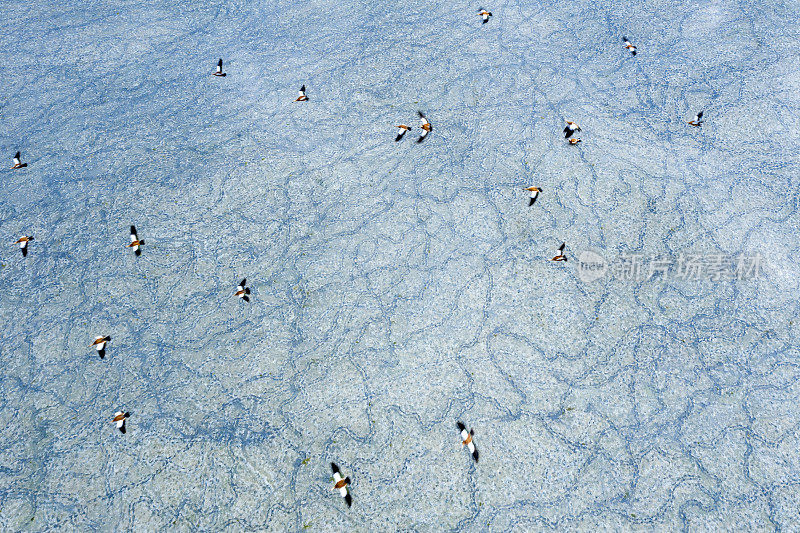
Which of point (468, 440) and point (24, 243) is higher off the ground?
point (24, 243)

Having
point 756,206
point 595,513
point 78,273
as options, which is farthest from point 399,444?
point 756,206

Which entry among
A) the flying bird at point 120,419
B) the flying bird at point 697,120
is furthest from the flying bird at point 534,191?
the flying bird at point 120,419

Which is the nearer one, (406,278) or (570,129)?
(406,278)

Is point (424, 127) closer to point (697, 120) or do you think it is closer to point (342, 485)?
point (697, 120)

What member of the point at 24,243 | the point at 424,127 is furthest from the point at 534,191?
the point at 24,243

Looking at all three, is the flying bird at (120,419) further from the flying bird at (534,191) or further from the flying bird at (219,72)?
the flying bird at (219,72)

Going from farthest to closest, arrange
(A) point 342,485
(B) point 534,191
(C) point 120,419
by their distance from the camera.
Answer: (B) point 534,191
(C) point 120,419
(A) point 342,485

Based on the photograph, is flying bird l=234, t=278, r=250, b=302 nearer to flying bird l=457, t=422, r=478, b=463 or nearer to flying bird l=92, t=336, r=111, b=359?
flying bird l=92, t=336, r=111, b=359

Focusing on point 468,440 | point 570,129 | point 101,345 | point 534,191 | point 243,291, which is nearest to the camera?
point 468,440

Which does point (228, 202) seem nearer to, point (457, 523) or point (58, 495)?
point (58, 495)
